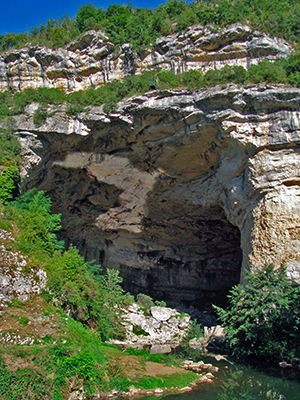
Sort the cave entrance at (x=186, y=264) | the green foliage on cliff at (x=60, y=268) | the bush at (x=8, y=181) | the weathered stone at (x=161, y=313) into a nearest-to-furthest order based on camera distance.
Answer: the green foliage on cliff at (x=60, y=268) < the bush at (x=8, y=181) < the weathered stone at (x=161, y=313) < the cave entrance at (x=186, y=264)

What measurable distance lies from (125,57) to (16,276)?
12.1 metres

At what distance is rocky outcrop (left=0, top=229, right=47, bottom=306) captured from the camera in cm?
910

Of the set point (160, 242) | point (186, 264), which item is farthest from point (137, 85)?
point (186, 264)

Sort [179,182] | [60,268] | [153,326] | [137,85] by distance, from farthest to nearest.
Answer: [179,182]
[153,326]
[137,85]
[60,268]

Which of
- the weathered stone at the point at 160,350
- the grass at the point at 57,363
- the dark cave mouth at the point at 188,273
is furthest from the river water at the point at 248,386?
the dark cave mouth at the point at 188,273

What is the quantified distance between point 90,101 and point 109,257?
9996 mm

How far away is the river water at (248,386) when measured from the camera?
7380 mm

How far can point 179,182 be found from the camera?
1725 centimetres

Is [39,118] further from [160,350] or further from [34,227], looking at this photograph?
[160,350]

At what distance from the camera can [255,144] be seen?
43.1 feet

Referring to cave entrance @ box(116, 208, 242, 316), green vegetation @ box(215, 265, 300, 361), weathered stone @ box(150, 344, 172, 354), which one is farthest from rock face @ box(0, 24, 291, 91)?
weathered stone @ box(150, 344, 172, 354)

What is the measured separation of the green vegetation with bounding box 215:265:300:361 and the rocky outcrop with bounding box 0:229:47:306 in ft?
19.8

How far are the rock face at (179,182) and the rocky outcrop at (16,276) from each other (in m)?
6.17

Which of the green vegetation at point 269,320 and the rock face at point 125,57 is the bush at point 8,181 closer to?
the rock face at point 125,57
